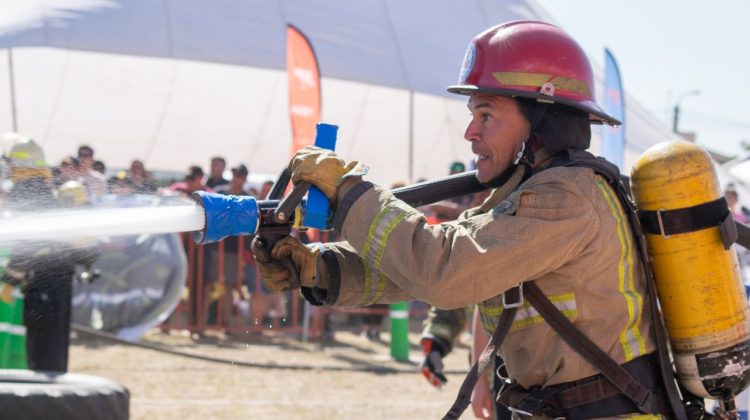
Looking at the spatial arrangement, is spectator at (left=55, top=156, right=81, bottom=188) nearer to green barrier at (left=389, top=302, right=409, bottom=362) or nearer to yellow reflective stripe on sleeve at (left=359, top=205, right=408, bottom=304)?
green barrier at (left=389, top=302, right=409, bottom=362)

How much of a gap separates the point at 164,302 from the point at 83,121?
1040 cm

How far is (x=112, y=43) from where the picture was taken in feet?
57.2

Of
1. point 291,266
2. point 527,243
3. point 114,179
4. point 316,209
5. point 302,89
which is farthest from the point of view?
point 302,89

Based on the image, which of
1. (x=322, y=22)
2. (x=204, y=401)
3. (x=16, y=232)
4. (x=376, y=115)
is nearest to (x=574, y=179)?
(x=16, y=232)

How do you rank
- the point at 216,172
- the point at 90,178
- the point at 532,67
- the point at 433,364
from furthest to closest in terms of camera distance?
1. the point at 216,172
2. the point at 90,178
3. the point at 433,364
4. the point at 532,67

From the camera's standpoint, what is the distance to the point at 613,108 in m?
12.8

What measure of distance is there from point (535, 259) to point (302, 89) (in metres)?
10.3

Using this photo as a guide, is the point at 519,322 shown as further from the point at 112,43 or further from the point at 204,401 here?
the point at 112,43

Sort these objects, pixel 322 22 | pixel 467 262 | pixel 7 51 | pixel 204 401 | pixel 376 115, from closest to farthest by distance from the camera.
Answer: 1. pixel 467 262
2. pixel 204 401
3. pixel 7 51
4. pixel 322 22
5. pixel 376 115

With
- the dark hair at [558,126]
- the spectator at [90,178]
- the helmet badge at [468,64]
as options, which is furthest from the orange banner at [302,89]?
the dark hair at [558,126]

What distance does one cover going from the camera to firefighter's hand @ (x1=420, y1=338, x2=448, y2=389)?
4.96m

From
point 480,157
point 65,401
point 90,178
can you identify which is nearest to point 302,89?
point 90,178

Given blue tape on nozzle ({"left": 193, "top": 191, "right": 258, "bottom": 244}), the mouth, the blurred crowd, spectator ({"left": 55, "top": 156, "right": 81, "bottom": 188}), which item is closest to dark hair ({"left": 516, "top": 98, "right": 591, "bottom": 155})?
the mouth

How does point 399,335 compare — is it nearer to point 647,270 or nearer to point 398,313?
point 398,313
